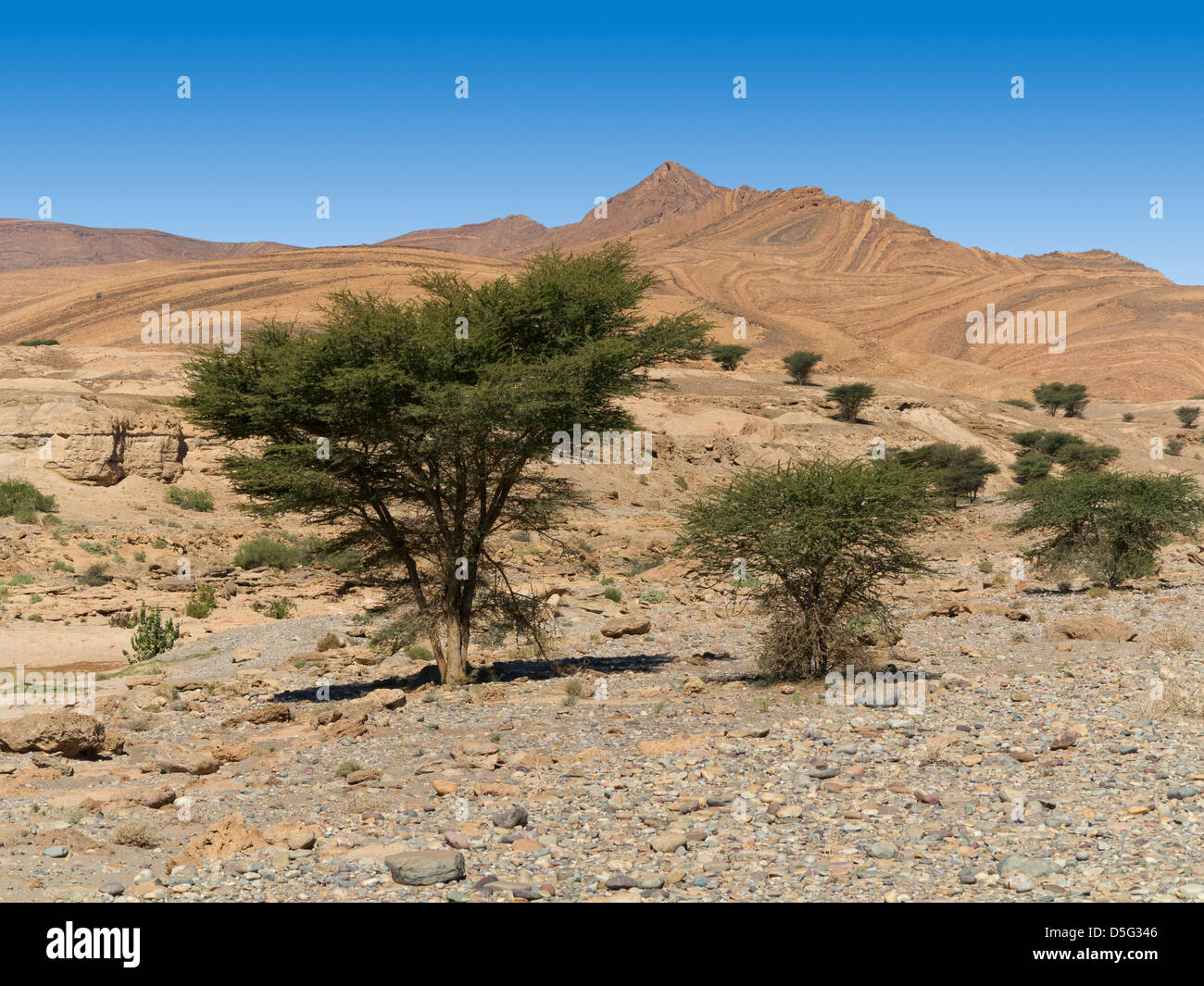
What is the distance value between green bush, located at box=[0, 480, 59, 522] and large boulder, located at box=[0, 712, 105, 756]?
22.1 meters

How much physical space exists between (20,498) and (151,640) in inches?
569

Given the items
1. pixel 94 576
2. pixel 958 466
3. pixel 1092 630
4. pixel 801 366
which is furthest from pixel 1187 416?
pixel 94 576

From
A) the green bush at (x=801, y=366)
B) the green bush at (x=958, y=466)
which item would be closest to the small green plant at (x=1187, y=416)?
the green bush at (x=801, y=366)

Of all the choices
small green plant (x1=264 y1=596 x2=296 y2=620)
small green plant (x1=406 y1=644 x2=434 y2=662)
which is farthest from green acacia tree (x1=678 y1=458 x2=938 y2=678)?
small green plant (x1=264 y1=596 x2=296 y2=620)

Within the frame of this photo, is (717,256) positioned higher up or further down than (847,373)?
higher up

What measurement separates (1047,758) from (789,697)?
4.70 m

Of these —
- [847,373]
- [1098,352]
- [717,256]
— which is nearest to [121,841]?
[847,373]

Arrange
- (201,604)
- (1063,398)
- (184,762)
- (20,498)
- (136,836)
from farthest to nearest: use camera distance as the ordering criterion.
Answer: (1063,398) < (20,498) < (201,604) < (184,762) < (136,836)

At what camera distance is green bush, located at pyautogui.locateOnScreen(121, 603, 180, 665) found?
853 inches

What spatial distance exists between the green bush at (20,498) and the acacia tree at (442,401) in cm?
1792

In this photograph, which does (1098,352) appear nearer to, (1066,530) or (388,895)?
(1066,530)

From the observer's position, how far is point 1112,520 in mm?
26922

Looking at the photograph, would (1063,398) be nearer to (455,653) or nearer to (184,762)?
(455,653)

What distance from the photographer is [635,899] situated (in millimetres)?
7637
